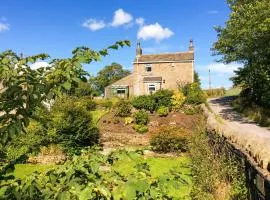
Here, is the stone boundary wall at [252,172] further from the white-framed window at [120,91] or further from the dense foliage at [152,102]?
the white-framed window at [120,91]

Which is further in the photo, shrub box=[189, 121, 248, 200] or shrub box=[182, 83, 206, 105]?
shrub box=[182, 83, 206, 105]

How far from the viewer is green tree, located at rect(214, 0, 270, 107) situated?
2738 centimetres

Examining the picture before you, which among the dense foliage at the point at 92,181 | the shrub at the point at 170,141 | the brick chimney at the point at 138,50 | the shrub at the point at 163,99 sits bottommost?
the shrub at the point at 170,141

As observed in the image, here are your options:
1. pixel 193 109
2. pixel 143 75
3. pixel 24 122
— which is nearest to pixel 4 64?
pixel 24 122

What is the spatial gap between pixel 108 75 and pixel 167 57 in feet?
177

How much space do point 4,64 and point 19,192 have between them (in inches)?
51.2

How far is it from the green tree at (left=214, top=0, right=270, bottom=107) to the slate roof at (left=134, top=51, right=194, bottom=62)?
17.8 meters

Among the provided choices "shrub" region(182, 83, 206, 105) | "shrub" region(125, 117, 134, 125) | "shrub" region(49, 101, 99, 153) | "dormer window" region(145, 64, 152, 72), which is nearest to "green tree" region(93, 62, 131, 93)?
"dormer window" region(145, 64, 152, 72)

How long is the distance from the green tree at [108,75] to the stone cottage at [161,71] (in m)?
44.7

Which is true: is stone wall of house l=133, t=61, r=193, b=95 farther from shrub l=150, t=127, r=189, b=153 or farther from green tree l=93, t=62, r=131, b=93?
green tree l=93, t=62, r=131, b=93

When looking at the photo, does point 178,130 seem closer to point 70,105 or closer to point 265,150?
point 70,105

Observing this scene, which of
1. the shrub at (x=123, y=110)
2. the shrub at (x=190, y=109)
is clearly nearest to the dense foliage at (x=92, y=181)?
the shrub at (x=123, y=110)

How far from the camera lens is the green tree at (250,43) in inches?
→ 1078

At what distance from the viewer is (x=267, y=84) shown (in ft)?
93.1
